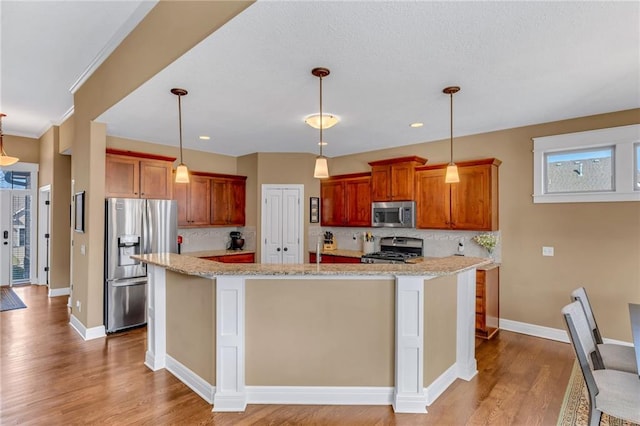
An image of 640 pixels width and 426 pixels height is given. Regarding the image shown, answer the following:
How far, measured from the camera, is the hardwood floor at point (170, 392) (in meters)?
2.49

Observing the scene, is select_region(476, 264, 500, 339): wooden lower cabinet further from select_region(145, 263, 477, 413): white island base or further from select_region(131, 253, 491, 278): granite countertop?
select_region(145, 263, 477, 413): white island base

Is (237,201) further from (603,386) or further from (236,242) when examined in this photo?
(603,386)

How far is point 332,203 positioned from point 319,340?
3.88 metres

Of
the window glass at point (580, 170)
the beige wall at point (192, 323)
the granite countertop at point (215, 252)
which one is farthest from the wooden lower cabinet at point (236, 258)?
the window glass at point (580, 170)

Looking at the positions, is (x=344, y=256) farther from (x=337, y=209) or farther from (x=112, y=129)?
(x=112, y=129)

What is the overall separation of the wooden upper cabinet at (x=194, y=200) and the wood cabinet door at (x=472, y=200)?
411 centimetres

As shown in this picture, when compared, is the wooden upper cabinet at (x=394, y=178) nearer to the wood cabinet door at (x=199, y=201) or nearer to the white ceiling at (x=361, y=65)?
the white ceiling at (x=361, y=65)

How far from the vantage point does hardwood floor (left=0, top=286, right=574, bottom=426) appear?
2.49 metres

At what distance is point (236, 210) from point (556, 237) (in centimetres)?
505

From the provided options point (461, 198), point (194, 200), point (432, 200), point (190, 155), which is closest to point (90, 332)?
point (194, 200)

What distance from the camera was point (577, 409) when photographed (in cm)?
264

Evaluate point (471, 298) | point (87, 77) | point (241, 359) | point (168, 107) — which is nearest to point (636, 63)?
point (471, 298)

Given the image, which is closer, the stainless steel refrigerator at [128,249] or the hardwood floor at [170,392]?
the hardwood floor at [170,392]

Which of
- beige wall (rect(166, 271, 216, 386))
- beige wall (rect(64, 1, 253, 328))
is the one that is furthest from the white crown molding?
beige wall (rect(166, 271, 216, 386))
